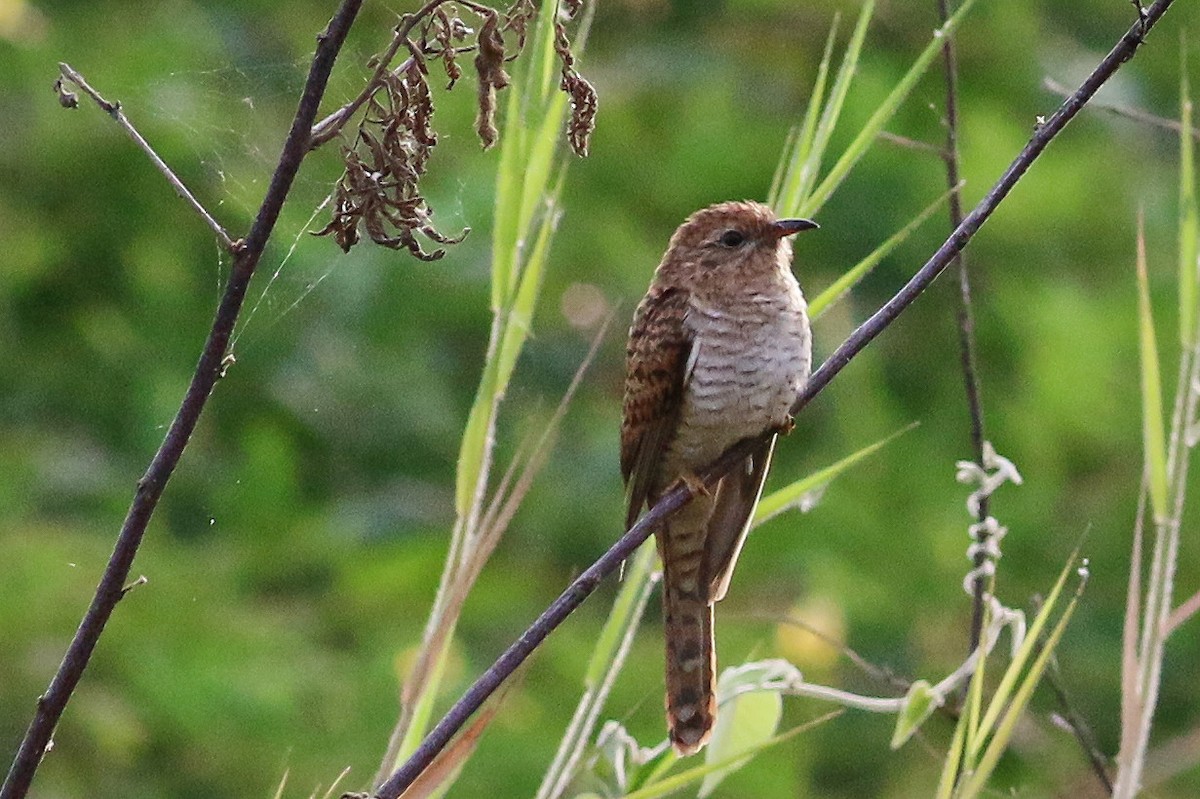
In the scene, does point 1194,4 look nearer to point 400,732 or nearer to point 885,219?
point 885,219

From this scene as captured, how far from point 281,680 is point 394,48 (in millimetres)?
2842

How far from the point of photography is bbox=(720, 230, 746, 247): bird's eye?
Answer: 10.6 feet

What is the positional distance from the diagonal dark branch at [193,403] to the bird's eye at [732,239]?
193 centimetres

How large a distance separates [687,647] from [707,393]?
437 mm

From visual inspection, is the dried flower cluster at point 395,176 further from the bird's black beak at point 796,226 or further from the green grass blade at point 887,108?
the bird's black beak at point 796,226

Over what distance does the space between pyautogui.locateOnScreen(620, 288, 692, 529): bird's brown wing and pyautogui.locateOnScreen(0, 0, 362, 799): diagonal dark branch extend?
1731mm

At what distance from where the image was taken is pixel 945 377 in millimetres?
5949

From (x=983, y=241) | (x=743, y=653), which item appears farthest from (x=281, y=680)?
(x=983, y=241)

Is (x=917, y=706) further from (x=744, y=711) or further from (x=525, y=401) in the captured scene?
(x=525, y=401)

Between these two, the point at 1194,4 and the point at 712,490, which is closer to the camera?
the point at 712,490

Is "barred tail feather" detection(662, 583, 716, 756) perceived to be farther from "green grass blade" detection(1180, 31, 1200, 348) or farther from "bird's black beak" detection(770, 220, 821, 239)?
"green grass blade" detection(1180, 31, 1200, 348)

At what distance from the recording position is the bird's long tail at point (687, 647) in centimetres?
274

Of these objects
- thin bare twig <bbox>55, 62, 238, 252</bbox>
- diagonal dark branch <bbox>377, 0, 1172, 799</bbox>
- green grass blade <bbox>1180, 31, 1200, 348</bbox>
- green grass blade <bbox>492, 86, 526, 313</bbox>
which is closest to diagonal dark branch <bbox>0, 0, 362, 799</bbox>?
thin bare twig <bbox>55, 62, 238, 252</bbox>

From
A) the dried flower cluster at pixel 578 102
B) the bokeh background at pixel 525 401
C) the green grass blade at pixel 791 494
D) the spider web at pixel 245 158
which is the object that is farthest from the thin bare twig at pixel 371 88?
the bokeh background at pixel 525 401
